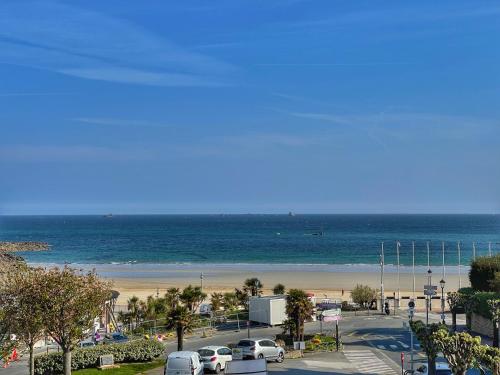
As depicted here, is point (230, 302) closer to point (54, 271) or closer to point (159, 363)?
point (159, 363)

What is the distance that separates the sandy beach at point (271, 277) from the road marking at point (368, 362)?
3126 centimetres

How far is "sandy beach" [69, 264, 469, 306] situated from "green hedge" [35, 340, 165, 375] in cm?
3190

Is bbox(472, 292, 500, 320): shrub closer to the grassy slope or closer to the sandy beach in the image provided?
the grassy slope

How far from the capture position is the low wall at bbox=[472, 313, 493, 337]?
132 feet

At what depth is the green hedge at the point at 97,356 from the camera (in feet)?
101

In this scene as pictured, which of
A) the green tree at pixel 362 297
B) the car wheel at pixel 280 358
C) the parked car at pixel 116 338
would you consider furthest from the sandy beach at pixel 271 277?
the car wheel at pixel 280 358

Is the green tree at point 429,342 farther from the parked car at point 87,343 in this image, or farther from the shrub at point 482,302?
the parked car at point 87,343

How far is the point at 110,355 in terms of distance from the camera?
109ft


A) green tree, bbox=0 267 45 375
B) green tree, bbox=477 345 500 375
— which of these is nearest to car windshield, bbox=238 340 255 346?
green tree, bbox=0 267 45 375

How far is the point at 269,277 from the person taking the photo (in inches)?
3696

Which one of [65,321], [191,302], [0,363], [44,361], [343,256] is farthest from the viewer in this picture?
[343,256]

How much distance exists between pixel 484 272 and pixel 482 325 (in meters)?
7.49

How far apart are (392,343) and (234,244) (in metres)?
132

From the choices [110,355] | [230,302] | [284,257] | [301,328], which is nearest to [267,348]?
[301,328]
